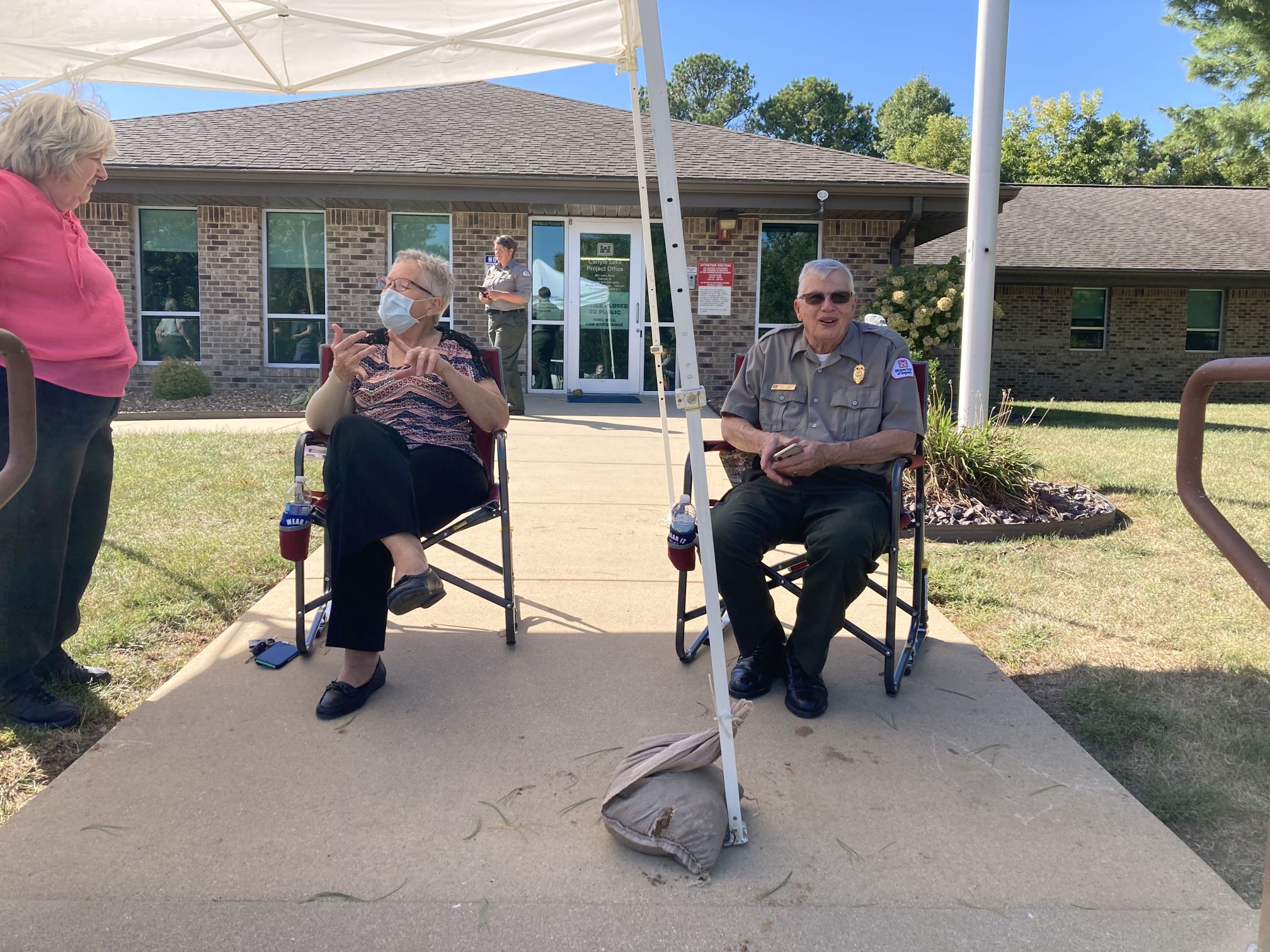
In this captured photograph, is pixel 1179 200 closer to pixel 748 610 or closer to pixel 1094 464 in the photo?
pixel 1094 464

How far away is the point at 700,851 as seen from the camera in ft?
6.91

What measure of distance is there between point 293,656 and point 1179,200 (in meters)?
23.4

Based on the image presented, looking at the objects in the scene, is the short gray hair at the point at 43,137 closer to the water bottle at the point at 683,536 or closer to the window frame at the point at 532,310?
the water bottle at the point at 683,536

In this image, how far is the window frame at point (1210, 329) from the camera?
1794cm

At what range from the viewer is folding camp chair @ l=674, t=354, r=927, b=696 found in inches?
122

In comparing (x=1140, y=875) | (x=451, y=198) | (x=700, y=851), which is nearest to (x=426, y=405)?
(x=700, y=851)

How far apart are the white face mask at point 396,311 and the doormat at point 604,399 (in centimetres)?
813

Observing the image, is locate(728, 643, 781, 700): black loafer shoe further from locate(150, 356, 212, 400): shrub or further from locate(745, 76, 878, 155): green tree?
locate(745, 76, 878, 155): green tree

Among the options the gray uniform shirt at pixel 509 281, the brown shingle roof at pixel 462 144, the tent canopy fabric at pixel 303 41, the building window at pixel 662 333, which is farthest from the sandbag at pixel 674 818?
the building window at pixel 662 333

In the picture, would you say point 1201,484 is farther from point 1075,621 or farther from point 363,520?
point 1075,621

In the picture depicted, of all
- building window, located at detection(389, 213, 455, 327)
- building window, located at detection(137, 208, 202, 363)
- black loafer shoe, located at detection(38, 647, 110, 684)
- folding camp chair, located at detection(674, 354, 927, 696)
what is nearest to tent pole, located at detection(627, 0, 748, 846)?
folding camp chair, located at detection(674, 354, 927, 696)

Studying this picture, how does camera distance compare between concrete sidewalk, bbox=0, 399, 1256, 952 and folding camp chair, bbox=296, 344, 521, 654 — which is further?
folding camp chair, bbox=296, 344, 521, 654

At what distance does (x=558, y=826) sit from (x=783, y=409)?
5.68 ft

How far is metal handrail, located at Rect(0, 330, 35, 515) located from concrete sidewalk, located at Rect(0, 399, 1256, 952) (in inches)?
37.2
